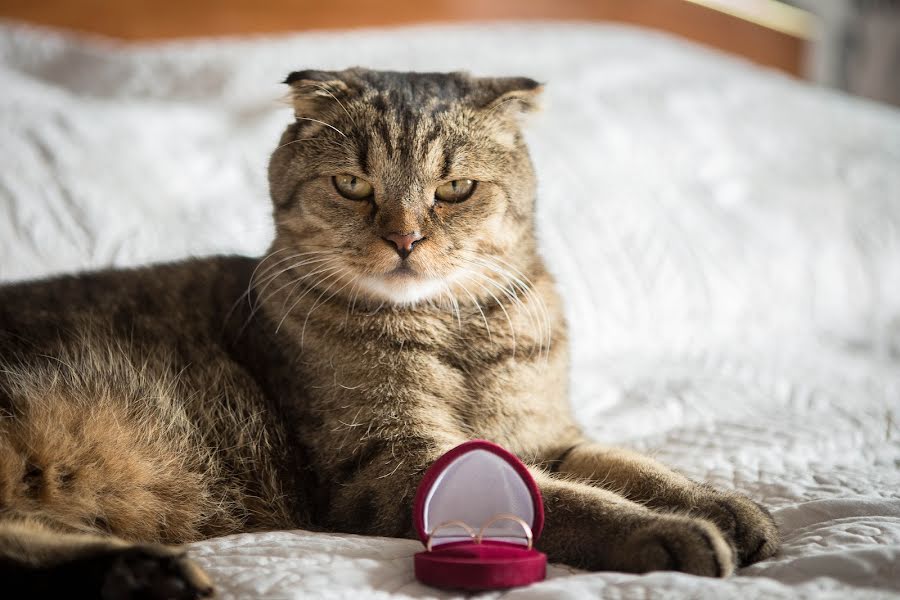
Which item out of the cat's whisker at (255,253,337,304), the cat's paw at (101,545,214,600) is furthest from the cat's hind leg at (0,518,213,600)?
the cat's whisker at (255,253,337,304)

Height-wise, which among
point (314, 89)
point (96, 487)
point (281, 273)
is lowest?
point (96, 487)

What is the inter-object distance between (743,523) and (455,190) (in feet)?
1.86

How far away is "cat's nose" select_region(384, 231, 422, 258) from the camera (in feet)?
3.42

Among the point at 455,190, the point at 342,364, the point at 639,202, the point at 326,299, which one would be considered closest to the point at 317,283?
the point at 326,299

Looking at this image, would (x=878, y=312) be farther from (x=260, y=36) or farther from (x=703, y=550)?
(x=260, y=36)

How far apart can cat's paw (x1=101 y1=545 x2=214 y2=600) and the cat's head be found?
465mm

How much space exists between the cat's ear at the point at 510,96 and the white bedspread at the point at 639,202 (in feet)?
0.20

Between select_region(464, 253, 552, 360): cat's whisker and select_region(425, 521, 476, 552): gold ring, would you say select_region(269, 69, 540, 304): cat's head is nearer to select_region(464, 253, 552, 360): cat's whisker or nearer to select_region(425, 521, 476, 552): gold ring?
select_region(464, 253, 552, 360): cat's whisker

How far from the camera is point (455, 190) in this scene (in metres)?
1.12

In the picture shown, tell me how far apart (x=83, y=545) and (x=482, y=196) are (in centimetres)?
66

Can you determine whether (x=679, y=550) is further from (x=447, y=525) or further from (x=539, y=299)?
(x=539, y=299)

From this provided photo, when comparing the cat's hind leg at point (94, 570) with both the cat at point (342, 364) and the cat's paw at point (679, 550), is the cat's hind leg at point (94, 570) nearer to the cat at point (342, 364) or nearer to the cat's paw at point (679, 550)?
the cat at point (342, 364)

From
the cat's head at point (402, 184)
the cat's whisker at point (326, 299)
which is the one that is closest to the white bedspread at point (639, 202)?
the cat's head at point (402, 184)

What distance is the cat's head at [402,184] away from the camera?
1.08 metres
